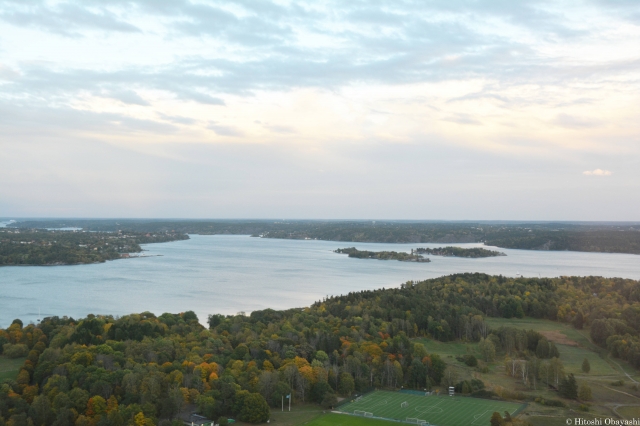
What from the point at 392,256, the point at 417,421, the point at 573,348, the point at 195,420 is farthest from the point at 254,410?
the point at 392,256

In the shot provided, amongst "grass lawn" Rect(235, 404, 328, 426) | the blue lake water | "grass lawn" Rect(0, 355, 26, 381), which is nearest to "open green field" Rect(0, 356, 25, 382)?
"grass lawn" Rect(0, 355, 26, 381)

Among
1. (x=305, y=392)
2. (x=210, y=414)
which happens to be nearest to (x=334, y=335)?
(x=305, y=392)

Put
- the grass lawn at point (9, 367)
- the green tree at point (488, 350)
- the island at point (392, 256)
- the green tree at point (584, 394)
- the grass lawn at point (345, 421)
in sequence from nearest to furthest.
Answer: the grass lawn at point (345, 421)
the green tree at point (584, 394)
the grass lawn at point (9, 367)
the green tree at point (488, 350)
the island at point (392, 256)

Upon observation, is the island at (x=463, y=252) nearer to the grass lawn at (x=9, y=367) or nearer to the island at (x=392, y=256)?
the island at (x=392, y=256)

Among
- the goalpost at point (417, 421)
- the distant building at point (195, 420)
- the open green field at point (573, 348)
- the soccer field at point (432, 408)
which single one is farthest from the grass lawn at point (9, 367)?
the open green field at point (573, 348)

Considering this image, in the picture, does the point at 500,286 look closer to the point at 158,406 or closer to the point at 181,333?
the point at 181,333

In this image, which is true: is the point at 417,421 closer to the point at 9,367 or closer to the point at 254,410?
the point at 254,410
